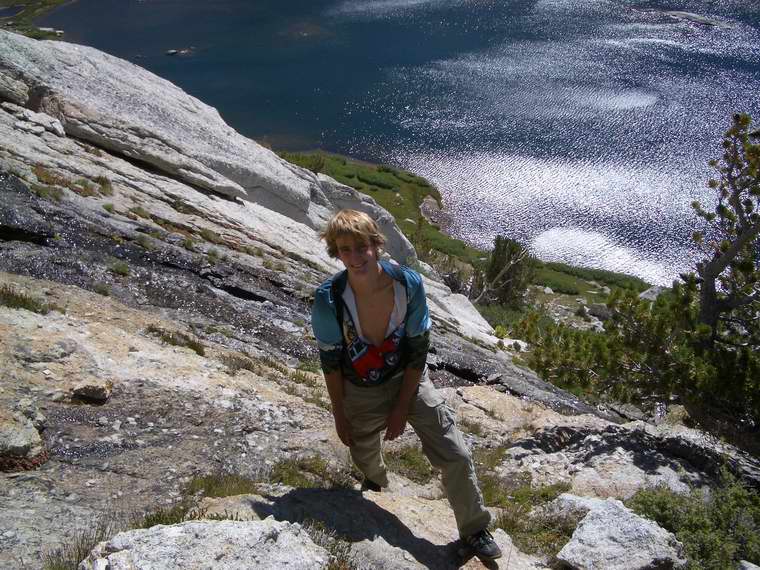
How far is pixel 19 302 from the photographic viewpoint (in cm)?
866

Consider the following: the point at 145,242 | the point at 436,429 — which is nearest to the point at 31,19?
the point at 145,242

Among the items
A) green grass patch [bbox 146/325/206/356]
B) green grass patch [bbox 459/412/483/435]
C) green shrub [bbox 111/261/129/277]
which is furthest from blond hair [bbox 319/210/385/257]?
green shrub [bbox 111/261/129/277]

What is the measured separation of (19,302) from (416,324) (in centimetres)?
566

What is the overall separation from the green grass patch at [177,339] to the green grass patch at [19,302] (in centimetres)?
139

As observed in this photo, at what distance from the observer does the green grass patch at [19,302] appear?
8.56 m

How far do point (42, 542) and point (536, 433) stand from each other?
724 centimetres

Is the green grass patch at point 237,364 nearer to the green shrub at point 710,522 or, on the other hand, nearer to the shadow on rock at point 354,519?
the shadow on rock at point 354,519

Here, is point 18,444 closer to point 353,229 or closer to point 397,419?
point 397,419

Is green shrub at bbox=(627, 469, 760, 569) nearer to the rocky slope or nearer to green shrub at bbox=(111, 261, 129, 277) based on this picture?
the rocky slope

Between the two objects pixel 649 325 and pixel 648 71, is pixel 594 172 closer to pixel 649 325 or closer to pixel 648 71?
pixel 648 71

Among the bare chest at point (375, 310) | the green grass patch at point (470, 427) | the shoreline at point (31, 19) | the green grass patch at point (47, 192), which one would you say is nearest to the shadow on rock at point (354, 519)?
the bare chest at point (375, 310)

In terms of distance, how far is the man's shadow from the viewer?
19.6ft

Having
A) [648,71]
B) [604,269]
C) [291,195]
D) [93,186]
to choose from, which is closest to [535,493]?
[93,186]

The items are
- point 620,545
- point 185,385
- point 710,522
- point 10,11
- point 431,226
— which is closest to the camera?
point 620,545
